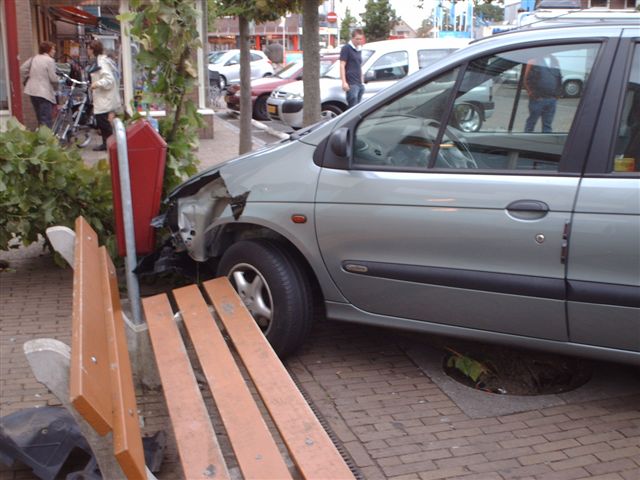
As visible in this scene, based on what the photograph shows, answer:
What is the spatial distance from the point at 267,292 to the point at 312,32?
18.1ft

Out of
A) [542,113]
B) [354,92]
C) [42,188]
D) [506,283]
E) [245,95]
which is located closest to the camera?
[506,283]

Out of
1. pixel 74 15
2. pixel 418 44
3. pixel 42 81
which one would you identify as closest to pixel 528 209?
pixel 42 81

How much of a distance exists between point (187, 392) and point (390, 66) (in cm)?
1401

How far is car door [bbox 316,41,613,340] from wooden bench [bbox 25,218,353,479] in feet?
2.61

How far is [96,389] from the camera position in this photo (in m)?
2.35

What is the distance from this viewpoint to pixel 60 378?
7.93 ft

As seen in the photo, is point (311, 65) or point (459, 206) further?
point (311, 65)

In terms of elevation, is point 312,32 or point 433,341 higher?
point 312,32

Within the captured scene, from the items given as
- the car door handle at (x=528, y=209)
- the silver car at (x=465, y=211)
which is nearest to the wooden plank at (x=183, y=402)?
the silver car at (x=465, y=211)

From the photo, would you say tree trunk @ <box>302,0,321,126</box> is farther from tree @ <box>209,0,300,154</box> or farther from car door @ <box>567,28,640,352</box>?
car door @ <box>567,28,640,352</box>

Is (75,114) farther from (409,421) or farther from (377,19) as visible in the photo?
(377,19)

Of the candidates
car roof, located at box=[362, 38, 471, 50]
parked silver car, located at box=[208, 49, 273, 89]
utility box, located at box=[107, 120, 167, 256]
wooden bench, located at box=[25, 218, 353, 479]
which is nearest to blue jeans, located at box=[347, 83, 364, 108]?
car roof, located at box=[362, 38, 471, 50]

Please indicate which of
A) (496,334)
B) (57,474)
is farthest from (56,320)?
(496,334)

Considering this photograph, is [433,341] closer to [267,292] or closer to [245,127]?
[267,292]
